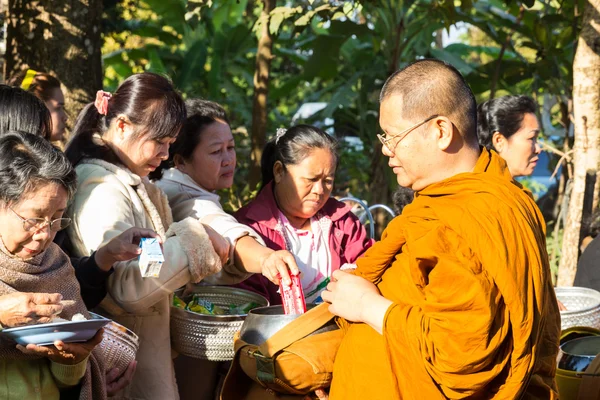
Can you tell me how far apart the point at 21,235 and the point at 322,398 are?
4.07 feet

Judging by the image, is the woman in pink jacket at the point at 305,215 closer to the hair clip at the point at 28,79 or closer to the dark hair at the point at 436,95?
the hair clip at the point at 28,79

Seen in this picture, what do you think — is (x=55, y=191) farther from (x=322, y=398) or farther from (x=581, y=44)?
(x=581, y=44)

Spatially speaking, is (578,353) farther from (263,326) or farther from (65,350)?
(65,350)

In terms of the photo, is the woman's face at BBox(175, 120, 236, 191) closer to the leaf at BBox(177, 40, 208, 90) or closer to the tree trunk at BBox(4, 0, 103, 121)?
the tree trunk at BBox(4, 0, 103, 121)

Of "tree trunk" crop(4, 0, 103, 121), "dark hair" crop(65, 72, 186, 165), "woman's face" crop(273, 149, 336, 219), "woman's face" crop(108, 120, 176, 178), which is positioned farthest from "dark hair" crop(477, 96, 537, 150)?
"tree trunk" crop(4, 0, 103, 121)

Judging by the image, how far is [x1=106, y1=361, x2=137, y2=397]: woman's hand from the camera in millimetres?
3145

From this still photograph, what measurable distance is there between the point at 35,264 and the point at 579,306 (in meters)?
3.09

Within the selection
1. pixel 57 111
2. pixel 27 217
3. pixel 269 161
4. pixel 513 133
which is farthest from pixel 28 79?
pixel 513 133

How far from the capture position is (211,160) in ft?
14.6

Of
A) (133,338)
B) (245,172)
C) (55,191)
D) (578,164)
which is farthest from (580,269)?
(245,172)

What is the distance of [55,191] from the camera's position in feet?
9.38

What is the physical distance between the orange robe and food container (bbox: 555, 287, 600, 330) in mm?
1565

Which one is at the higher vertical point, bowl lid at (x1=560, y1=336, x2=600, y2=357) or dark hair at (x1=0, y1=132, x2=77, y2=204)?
dark hair at (x1=0, y1=132, x2=77, y2=204)

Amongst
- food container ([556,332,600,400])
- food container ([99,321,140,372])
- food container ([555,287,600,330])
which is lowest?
food container ([556,332,600,400])
